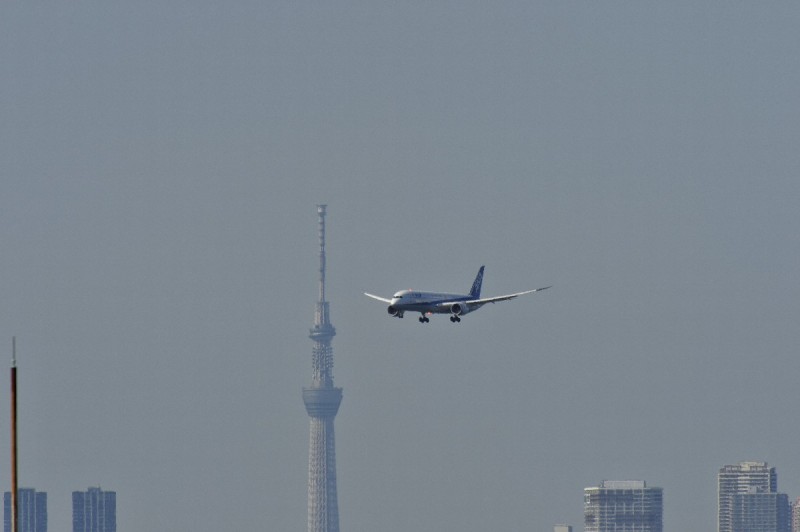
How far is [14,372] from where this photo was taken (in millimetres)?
120938

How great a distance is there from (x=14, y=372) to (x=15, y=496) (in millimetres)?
8868

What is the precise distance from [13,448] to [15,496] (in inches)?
193

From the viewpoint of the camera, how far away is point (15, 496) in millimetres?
127000

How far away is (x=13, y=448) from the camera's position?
123 metres

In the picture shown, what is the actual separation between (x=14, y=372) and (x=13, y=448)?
4254 millimetres
